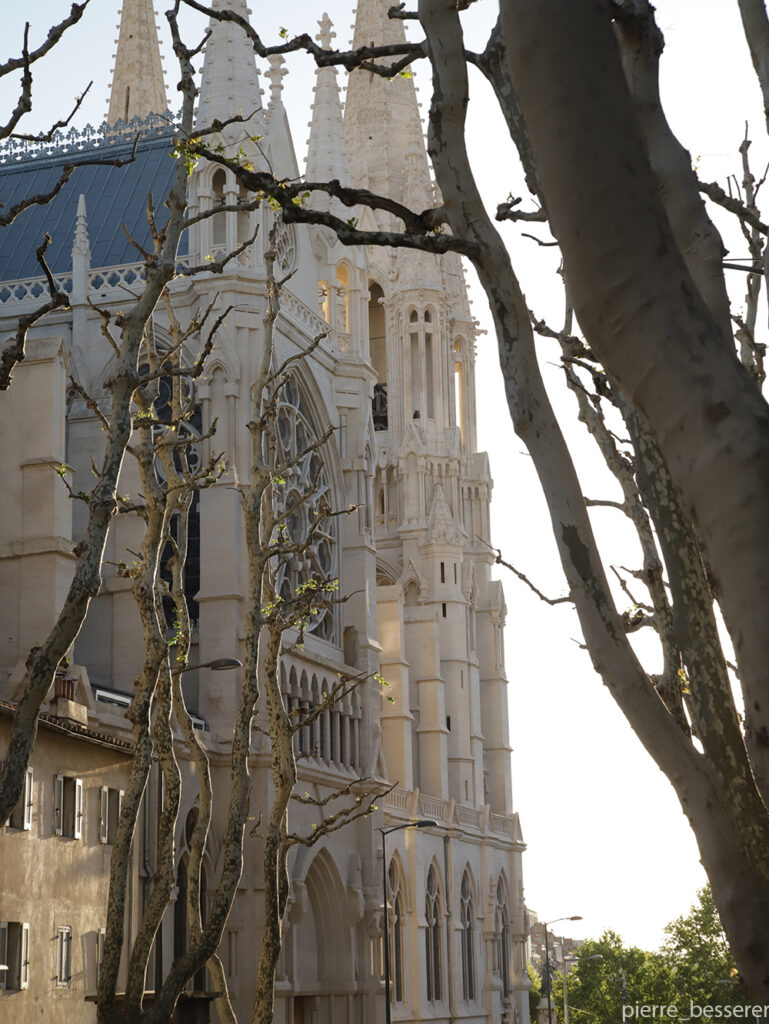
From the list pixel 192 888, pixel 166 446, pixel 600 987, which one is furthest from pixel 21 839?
pixel 600 987

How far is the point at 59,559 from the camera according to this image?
129ft

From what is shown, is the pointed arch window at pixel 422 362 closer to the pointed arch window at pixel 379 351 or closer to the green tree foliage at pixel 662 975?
the pointed arch window at pixel 379 351

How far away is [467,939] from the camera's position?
6506 cm

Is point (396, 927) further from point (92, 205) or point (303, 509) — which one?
point (92, 205)

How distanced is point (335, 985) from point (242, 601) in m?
11.9

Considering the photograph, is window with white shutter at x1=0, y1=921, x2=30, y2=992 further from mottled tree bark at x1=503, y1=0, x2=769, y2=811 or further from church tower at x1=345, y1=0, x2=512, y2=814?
church tower at x1=345, y1=0, x2=512, y2=814

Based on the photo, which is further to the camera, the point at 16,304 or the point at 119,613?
the point at 16,304

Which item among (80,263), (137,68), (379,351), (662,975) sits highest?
(137,68)

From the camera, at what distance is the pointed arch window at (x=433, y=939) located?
197 feet

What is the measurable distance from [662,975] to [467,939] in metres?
42.5

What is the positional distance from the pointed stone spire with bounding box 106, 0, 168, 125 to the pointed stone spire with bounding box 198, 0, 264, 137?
2577cm

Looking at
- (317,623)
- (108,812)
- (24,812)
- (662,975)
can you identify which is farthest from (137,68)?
(662,975)

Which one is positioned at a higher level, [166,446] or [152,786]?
[166,446]

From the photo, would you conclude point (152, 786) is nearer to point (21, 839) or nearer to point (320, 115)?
point (21, 839)
